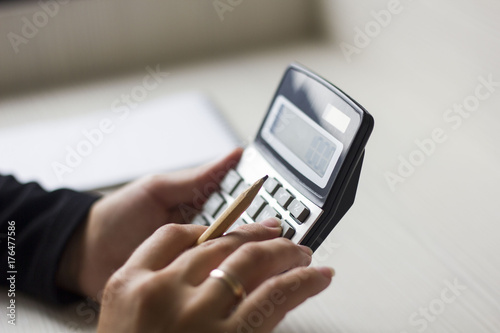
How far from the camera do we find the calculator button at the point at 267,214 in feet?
1.66

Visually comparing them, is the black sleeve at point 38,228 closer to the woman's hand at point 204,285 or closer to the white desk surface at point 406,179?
the white desk surface at point 406,179

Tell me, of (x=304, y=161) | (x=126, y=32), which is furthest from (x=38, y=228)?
(x=126, y=32)

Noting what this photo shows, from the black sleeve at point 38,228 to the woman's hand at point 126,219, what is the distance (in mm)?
15

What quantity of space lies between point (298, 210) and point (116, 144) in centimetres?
38

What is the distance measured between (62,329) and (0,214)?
5.5 inches

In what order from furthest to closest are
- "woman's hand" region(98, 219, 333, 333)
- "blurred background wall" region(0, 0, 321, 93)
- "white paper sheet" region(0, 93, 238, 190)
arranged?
"blurred background wall" region(0, 0, 321, 93)
"white paper sheet" region(0, 93, 238, 190)
"woman's hand" region(98, 219, 333, 333)

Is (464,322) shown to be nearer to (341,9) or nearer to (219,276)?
(219,276)

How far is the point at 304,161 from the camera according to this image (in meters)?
0.52

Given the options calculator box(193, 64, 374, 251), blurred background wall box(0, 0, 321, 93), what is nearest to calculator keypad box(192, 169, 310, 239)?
calculator box(193, 64, 374, 251)

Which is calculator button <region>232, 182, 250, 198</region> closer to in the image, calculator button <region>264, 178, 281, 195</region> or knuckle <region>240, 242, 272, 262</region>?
calculator button <region>264, 178, 281, 195</region>

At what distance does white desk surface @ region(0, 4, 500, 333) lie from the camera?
1.69 ft

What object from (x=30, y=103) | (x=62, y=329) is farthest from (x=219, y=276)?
(x=30, y=103)

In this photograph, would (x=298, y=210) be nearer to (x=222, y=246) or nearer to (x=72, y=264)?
(x=222, y=246)

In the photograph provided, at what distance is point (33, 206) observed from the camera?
1.91ft
